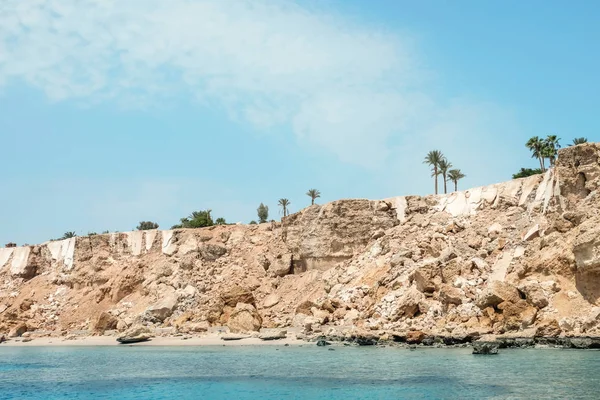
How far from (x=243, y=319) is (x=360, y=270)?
884 centimetres

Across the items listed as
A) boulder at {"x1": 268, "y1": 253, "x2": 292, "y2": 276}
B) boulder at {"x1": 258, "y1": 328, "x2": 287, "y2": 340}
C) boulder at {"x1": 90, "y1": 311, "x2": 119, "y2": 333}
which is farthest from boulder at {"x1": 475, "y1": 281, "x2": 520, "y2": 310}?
boulder at {"x1": 90, "y1": 311, "x2": 119, "y2": 333}

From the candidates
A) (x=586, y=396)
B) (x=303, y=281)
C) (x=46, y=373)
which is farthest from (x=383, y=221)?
(x=586, y=396)

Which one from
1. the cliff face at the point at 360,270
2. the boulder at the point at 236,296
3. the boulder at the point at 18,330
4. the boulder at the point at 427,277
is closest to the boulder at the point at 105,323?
the cliff face at the point at 360,270

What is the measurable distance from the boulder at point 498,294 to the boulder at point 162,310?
23.3 metres

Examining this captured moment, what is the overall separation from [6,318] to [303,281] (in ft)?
84.9

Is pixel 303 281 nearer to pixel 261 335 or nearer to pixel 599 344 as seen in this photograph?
pixel 261 335

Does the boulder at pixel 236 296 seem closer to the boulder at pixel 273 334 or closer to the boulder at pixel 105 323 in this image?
the boulder at pixel 273 334

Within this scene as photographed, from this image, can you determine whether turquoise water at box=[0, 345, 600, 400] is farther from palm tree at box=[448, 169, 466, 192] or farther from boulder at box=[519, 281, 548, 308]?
palm tree at box=[448, 169, 466, 192]

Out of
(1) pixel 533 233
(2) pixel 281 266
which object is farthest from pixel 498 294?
(2) pixel 281 266

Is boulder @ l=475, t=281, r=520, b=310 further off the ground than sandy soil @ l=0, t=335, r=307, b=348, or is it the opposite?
boulder @ l=475, t=281, r=520, b=310

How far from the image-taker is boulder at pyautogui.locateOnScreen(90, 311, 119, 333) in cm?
4744

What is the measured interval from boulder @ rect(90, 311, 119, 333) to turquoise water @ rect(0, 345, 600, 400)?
13.0 m

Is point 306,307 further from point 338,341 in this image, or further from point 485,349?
point 485,349

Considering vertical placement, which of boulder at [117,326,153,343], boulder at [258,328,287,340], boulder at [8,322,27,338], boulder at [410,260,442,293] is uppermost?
boulder at [410,260,442,293]
